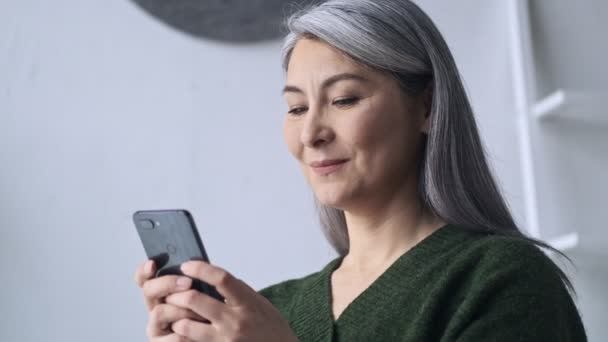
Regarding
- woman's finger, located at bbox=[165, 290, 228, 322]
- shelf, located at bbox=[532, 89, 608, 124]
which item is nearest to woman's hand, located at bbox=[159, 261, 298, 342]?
woman's finger, located at bbox=[165, 290, 228, 322]

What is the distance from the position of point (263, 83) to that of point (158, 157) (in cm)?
29

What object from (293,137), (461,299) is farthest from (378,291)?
(293,137)

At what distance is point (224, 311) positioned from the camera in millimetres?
949

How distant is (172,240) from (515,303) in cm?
40

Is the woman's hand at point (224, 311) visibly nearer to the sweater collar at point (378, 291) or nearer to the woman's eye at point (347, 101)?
the sweater collar at point (378, 291)

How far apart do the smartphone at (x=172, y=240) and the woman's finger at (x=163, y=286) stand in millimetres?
12

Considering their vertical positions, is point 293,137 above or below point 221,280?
above

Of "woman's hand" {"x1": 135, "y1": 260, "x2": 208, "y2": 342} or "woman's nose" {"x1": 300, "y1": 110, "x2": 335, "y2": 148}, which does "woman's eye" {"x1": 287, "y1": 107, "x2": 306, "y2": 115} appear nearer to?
"woman's nose" {"x1": 300, "y1": 110, "x2": 335, "y2": 148}

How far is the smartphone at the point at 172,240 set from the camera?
98 cm

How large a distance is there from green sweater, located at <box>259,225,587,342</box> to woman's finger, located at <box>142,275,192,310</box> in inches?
10.2

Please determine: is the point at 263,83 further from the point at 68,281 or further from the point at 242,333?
the point at 242,333

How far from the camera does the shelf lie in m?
1.93

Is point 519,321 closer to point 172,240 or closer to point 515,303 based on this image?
point 515,303

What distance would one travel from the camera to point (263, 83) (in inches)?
77.4
